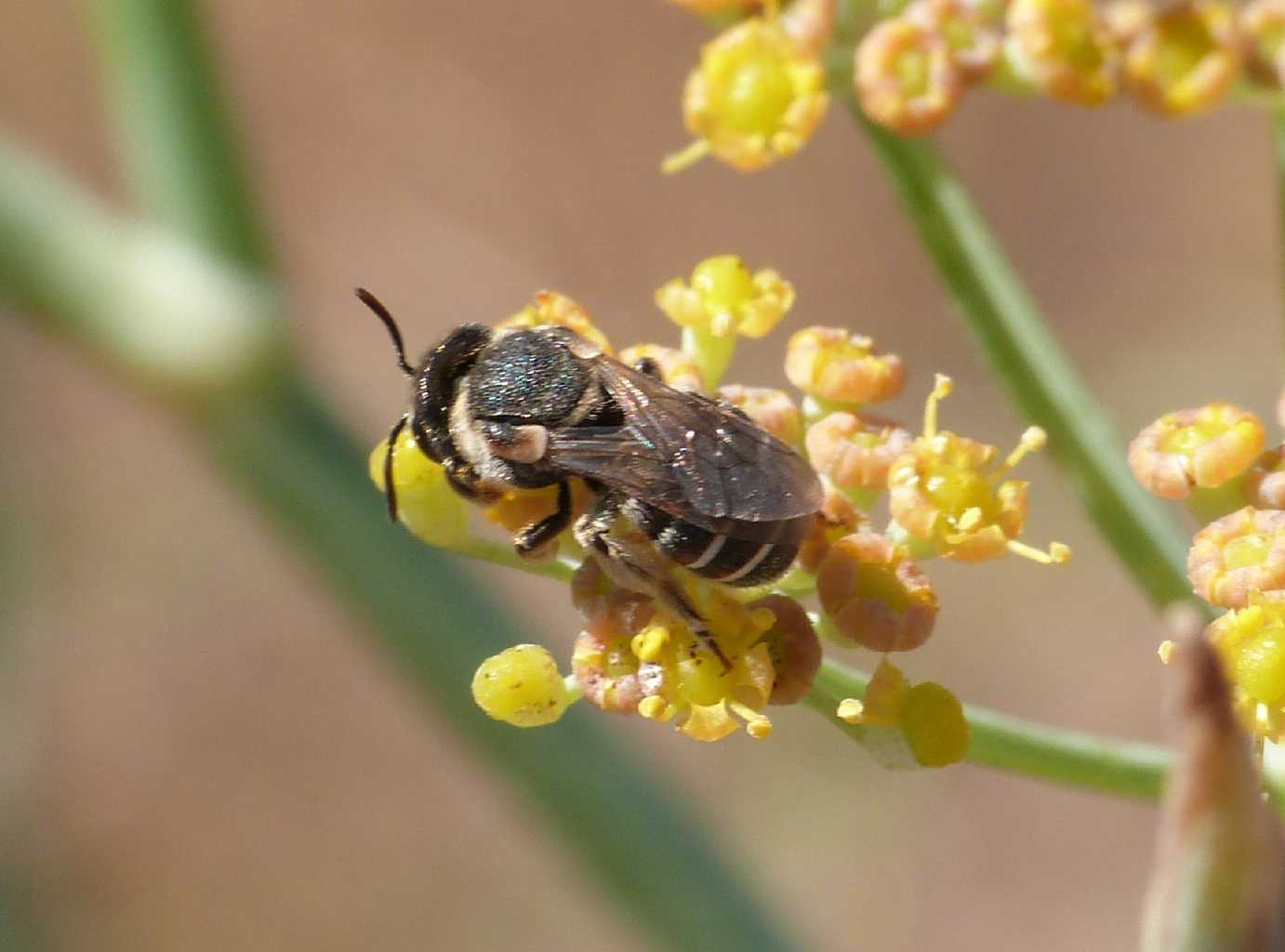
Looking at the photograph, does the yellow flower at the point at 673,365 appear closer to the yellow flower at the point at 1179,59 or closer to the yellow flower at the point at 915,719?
the yellow flower at the point at 915,719

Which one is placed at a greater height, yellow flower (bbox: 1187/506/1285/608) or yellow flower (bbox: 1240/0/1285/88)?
yellow flower (bbox: 1240/0/1285/88)

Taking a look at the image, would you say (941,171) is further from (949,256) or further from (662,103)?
(662,103)

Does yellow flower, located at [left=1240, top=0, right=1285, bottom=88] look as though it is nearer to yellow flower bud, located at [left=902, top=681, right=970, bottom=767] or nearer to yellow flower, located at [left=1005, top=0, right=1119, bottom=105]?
yellow flower, located at [left=1005, top=0, right=1119, bottom=105]

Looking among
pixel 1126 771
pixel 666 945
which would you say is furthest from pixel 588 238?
pixel 1126 771

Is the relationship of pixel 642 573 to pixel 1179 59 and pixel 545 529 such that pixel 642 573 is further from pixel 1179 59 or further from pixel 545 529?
pixel 1179 59

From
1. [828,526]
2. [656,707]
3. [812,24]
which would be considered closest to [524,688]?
[656,707]

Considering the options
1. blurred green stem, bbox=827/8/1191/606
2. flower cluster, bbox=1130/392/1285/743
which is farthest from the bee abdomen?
blurred green stem, bbox=827/8/1191/606
